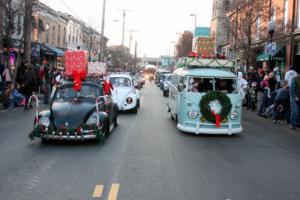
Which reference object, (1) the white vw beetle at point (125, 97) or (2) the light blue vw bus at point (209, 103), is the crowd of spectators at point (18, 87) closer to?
(1) the white vw beetle at point (125, 97)

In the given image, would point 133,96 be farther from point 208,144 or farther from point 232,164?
point 232,164

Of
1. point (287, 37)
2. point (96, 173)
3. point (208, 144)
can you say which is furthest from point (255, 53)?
point (96, 173)

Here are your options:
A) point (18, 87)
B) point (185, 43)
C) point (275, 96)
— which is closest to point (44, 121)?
point (18, 87)

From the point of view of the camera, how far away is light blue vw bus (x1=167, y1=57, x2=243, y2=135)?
40.2 feet

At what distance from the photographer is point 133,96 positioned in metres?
17.7

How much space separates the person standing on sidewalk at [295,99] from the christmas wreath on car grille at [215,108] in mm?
3183

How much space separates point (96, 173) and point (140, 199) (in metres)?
1.63

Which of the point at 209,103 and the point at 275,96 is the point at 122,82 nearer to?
the point at 275,96

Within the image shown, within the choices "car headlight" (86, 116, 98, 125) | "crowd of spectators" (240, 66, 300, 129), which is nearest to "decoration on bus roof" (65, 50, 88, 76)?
"car headlight" (86, 116, 98, 125)

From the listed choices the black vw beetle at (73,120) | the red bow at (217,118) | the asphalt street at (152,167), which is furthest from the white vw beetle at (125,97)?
the black vw beetle at (73,120)

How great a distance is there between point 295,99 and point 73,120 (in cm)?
775

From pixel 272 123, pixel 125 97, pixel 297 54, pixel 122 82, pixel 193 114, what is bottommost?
pixel 272 123

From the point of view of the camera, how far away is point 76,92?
38.3ft

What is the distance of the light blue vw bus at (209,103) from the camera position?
40.2ft
